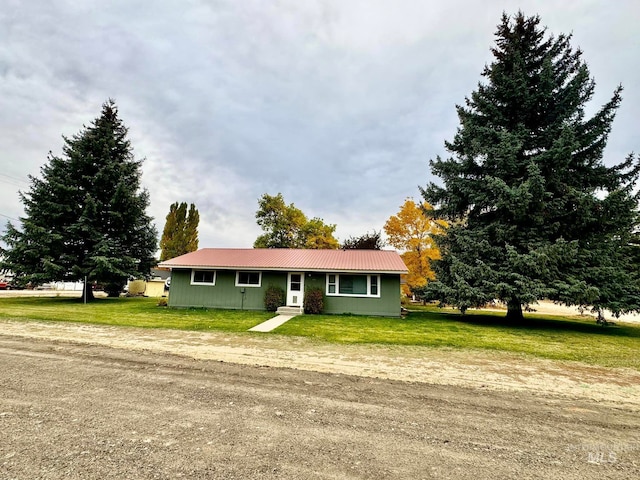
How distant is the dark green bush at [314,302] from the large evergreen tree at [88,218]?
40.7 ft

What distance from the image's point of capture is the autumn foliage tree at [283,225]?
33713mm

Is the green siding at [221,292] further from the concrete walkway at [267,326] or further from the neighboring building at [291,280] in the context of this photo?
the concrete walkway at [267,326]

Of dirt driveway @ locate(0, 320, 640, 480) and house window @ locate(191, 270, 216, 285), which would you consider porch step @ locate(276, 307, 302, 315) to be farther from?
dirt driveway @ locate(0, 320, 640, 480)

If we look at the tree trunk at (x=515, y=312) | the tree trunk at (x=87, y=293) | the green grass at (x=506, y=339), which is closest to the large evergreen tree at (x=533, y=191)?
the tree trunk at (x=515, y=312)

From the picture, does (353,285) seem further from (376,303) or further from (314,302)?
(314,302)

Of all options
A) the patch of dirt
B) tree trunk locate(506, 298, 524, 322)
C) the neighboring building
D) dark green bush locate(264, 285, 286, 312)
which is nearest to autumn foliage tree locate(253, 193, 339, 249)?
the neighboring building

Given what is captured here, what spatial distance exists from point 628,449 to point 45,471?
5.40 meters

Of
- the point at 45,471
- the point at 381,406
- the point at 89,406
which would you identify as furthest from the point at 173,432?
the point at 381,406

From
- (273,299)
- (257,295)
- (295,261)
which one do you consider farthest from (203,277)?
(295,261)

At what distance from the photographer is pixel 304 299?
1684cm

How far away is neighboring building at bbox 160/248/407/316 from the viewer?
16.6 metres

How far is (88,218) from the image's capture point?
20312 millimetres

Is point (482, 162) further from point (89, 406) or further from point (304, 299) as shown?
point (89, 406)

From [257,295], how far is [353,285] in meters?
5.41
